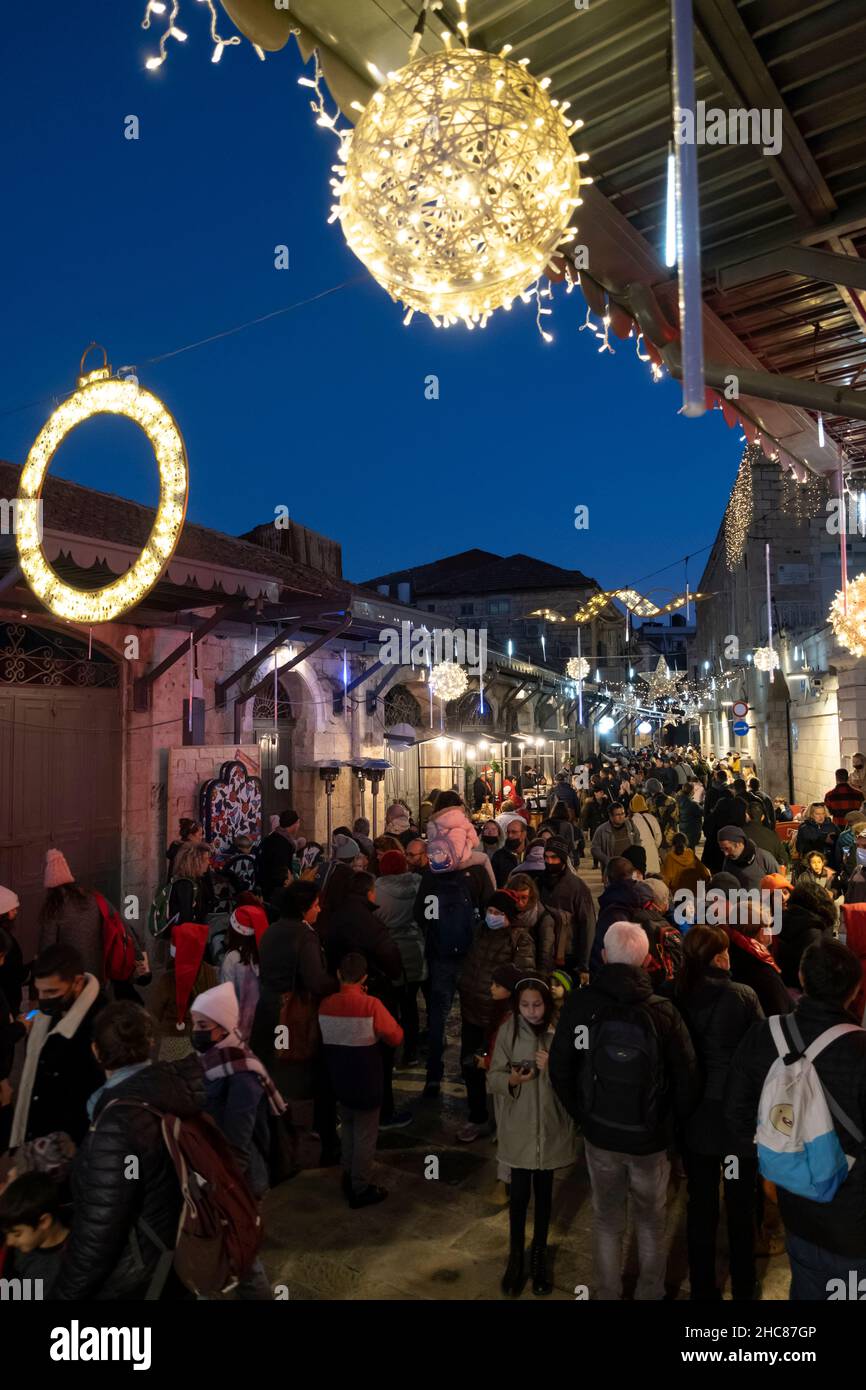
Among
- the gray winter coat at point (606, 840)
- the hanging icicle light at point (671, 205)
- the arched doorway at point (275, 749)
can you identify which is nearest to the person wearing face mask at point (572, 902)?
the gray winter coat at point (606, 840)

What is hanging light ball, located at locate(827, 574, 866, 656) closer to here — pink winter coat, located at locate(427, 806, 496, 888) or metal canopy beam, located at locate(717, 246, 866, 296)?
pink winter coat, located at locate(427, 806, 496, 888)

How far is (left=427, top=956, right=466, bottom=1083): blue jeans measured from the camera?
6.28 metres

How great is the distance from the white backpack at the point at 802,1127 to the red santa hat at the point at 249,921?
3377mm

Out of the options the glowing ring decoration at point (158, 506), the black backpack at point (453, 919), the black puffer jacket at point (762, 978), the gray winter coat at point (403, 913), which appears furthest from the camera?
the gray winter coat at point (403, 913)

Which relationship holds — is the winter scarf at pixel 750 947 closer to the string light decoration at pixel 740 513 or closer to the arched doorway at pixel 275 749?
the arched doorway at pixel 275 749

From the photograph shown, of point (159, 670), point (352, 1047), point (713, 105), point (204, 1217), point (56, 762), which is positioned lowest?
point (352, 1047)

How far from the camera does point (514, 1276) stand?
3949mm

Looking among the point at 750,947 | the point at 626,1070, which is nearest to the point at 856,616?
the point at 750,947

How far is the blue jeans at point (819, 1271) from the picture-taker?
292 cm

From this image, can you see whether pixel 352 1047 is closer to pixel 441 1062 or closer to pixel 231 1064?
pixel 231 1064

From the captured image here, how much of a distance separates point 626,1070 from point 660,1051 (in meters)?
0.19
